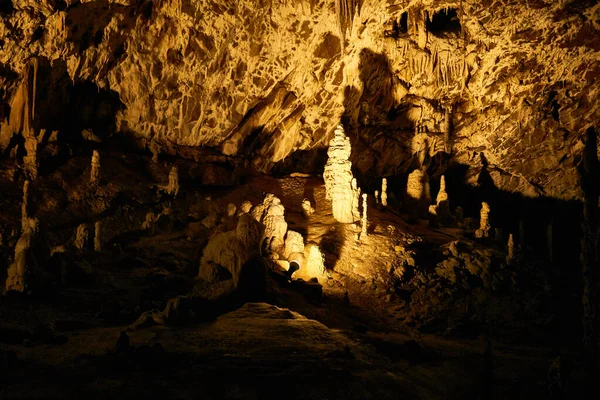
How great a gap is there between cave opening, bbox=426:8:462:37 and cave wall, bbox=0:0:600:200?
13 centimetres

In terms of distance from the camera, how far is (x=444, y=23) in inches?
1319

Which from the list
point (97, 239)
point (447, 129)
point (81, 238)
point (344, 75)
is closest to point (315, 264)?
point (97, 239)

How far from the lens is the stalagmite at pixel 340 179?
83.5 ft

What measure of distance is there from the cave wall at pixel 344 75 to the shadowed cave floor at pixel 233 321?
4.28 m

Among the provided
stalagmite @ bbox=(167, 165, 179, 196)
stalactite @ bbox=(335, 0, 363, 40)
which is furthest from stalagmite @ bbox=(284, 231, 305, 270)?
stalactite @ bbox=(335, 0, 363, 40)

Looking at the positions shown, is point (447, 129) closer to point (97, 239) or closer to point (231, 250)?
point (231, 250)

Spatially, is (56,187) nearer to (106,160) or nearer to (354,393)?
(106,160)

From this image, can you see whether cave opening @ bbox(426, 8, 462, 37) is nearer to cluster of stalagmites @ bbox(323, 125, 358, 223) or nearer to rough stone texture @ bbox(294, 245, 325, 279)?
cluster of stalagmites @ bbox(323, 125, 358, 223)

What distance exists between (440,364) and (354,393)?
3.85 meters

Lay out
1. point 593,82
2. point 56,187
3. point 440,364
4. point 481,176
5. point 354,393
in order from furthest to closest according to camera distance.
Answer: point 481,176, point 593,82, point 56,187, point 440,364, point 354,393

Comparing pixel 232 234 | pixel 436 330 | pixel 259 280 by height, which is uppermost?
pixel 232 234

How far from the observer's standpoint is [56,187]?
2439 cm

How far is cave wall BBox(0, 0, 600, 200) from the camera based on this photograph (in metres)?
27.8

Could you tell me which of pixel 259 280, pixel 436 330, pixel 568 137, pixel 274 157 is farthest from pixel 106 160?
pixel 568 137
